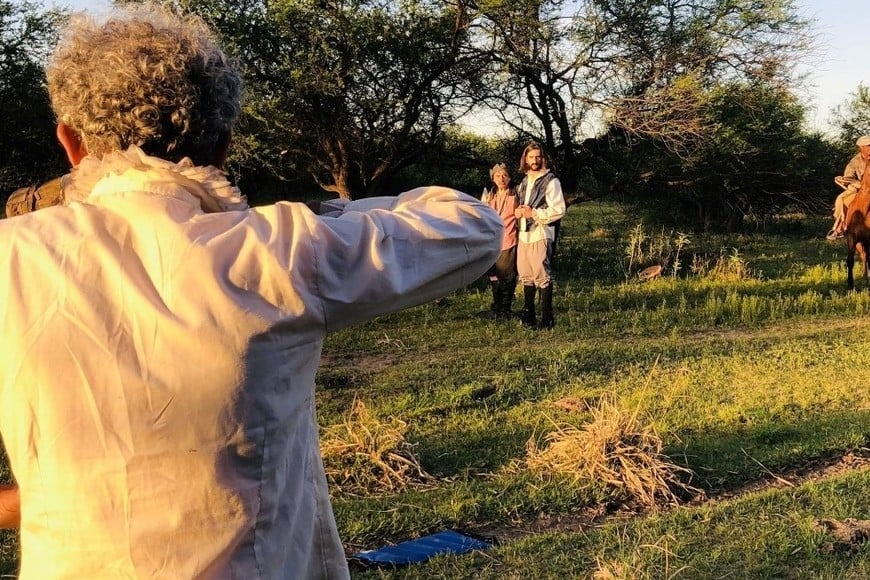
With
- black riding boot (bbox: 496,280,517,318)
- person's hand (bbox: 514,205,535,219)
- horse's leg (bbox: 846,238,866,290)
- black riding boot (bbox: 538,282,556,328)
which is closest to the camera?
person's hand (bbox: 514,205,535,219)

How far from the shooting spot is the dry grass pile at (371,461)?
4.82 metres

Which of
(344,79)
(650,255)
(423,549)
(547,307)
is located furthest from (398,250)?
(650,255)

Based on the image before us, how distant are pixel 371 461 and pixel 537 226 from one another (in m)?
4.71

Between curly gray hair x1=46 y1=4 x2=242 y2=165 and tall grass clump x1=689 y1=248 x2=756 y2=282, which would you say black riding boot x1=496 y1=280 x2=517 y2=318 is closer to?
tall grass clump x1=689 y1=248 x2=756 y2=282

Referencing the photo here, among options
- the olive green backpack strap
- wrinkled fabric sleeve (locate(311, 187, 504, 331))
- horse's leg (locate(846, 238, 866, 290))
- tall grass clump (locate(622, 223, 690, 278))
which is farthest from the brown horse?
wrinkled fabric sleeve (locate(311, 187, 504, 331))

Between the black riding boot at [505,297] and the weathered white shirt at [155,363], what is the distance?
28.3 feet

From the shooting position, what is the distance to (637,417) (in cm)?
575

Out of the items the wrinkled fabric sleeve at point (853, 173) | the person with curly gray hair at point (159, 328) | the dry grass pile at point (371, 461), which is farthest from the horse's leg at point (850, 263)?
the person with curly gray hair at point (159, 328)

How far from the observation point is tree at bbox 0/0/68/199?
42.7ft

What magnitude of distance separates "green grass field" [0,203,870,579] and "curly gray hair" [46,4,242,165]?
267cm

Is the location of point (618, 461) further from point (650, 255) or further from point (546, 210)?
point (650, 255)

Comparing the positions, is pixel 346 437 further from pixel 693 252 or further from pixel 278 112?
pixel 693 252

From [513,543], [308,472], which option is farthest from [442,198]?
[513,543]

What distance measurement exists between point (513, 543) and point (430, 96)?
9450 mm
